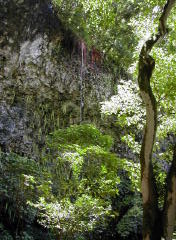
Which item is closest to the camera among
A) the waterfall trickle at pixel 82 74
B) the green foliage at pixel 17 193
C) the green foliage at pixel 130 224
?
the green foliage at pixel 17 193

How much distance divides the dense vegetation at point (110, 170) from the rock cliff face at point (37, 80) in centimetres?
136

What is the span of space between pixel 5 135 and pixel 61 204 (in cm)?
506

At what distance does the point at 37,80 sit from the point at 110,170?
6479 millimetres

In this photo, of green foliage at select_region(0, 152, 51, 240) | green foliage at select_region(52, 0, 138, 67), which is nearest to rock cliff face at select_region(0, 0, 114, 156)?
green foliage at select_region(52, 0, 138, 67)

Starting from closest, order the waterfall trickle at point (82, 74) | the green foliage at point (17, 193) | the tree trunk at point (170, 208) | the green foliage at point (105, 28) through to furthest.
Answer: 1. the tree trunk at point (170, 208)
2. the green foliage at point (17, 193)
3. the green foliage at point (105, 28)
4. the waterfall trickle at point (82, 74)

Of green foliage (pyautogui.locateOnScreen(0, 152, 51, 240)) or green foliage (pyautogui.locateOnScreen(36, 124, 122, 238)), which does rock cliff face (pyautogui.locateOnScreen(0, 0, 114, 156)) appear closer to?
green foliage (pyautogui.locateOnScreen(0, 152, 51, 240))

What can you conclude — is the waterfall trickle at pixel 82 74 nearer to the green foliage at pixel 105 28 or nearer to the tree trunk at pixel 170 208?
the green foliage at pixel 105 28

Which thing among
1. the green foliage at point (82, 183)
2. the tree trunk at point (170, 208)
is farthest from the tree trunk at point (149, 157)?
the green foliage at point (82, 183)

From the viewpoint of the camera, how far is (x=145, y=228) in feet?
12.8

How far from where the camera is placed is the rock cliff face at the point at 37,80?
10.0m

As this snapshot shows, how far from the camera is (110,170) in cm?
552

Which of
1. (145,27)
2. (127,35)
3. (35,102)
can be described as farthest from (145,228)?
(127,35)

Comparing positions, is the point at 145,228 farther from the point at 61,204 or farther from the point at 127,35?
the point at 127,35

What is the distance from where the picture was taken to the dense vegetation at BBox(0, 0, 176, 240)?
4.16 meters
